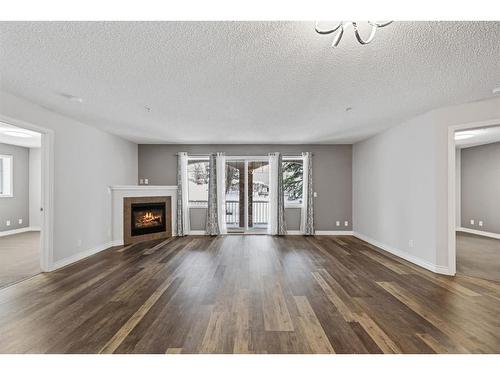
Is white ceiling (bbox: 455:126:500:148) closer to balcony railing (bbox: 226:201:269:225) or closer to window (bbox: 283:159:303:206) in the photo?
window (bbox: 283:159:303:206)

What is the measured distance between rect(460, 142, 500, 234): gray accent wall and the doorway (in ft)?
18.9

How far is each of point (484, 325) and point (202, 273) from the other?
3.19m

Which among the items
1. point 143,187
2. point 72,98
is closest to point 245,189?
point 143,187

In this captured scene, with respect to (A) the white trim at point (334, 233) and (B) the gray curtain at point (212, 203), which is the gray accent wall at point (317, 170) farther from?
(B) the gray curtain at point (212, 203)

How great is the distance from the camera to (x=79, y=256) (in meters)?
4.49

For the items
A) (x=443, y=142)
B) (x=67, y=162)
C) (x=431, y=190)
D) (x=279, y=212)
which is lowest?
(x=279, y=212)

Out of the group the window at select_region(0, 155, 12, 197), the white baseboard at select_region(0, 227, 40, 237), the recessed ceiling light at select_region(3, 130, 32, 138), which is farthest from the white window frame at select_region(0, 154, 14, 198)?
the recessed ceiling light at select_region(3, 130, 32, 138)

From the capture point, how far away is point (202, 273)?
12.3 ft

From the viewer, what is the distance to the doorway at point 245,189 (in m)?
7.07

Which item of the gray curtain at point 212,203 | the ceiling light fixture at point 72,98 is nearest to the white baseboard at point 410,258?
the gray curtain at point 212,203

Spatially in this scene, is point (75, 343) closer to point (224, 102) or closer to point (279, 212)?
point (224, 102)

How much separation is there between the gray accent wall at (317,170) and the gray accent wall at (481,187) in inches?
136
